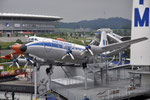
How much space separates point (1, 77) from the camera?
55.0 meters

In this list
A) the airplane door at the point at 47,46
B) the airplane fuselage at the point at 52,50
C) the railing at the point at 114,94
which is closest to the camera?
the railing at the point at 114,94

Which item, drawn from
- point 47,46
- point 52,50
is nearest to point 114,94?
point 52,50

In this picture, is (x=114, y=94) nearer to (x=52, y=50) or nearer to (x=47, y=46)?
(x=52, y=50)

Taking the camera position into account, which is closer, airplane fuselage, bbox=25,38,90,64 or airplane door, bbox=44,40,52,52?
airplane fuselage, bbox=25,38,90,64

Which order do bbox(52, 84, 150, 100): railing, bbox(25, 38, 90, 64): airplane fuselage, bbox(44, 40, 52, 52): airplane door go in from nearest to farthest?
bbox(52, 84, 150, 100): railing
bbox(25, 38, 90, 64): airplane fuselage
bbox(44, 40, 52, 52): airplane door

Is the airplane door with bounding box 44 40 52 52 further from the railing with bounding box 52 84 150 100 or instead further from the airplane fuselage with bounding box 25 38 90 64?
the railing with bounding box 52 84 150 100

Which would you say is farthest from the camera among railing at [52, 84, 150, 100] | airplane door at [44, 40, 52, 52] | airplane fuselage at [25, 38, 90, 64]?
airplane door at [44, 40, 52, 52]

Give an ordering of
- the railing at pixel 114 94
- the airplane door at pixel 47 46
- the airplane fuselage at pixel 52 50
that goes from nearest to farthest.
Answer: the railing at pixel 114 94
the airplane fuselage at pixel 52 50
the airplane door at pixel 47 46

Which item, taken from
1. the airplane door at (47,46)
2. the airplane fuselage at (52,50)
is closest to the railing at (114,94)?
the airplane fuselage at (52,50)

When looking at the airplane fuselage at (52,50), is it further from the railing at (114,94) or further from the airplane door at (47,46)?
the railing at (114,94)

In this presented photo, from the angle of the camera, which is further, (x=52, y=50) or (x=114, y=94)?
(x=52, y=50)

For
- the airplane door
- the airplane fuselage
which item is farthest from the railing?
the airplane door

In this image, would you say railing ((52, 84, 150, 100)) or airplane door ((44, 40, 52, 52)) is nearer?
railing ((52, 84, 150, 100))

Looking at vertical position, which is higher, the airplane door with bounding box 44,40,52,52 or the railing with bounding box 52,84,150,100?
the airplane door with bounding box 44,40,52,52
